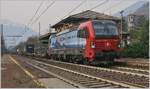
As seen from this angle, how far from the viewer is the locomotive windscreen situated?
2450cm

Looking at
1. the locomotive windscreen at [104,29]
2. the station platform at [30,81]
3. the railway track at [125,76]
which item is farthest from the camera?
the locomotive windscreen at [104,29]

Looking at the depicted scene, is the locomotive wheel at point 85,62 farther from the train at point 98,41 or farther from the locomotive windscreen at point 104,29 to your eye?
the locomotive windscreen at point 104,29

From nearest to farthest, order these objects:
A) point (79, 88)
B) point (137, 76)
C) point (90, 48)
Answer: point (79, 88)
point (137, 76)
point (90, 48)

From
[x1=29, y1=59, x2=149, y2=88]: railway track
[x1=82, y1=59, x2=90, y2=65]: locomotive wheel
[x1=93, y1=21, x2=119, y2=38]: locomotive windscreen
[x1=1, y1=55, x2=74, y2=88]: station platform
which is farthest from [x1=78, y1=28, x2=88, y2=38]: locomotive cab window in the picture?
[x1=1, y1=55, x2=74, y2=88]: station platform

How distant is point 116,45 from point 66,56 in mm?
9068

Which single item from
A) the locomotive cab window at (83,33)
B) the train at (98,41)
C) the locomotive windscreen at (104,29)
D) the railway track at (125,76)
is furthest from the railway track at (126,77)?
the locomotive cab window at (83,33)

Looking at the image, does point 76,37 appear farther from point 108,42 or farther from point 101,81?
point 101,81

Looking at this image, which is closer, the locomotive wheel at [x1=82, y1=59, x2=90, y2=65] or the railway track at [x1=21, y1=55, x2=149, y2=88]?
the railway track at [x1=21, y1=55, x2=149, y2=88]

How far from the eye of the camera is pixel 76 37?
1105 inches

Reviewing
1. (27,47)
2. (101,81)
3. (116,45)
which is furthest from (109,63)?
(27,47)

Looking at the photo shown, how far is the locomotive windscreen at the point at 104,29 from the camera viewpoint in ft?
80.4

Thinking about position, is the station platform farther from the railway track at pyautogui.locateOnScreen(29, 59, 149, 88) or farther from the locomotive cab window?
the locomotive cab window

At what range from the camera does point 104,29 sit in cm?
2467

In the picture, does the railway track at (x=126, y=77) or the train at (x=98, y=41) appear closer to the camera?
the railway track at (x=126, y=77)
